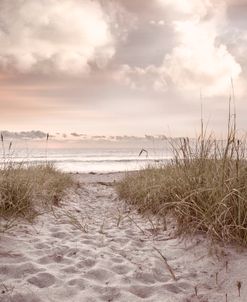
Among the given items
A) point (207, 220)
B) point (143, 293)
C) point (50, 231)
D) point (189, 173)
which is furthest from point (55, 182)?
point (143, 293)

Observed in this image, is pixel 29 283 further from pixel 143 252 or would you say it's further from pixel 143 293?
pixel 143 252

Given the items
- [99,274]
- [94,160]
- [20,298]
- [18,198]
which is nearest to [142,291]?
[99,274]

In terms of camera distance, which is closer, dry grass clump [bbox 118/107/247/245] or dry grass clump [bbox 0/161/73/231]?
dry grass clump [bbox 118/107/247/245]

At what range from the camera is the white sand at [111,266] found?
2.97 meters

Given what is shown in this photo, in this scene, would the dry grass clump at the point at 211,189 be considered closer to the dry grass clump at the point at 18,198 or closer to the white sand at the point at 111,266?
the white sand at the point at 111,266

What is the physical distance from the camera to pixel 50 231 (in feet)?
15.0

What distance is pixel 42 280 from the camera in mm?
3152

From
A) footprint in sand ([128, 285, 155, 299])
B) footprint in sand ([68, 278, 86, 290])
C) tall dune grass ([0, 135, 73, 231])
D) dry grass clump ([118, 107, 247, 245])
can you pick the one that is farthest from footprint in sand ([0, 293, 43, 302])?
dry grass clump ([118, 107, 247, 245])

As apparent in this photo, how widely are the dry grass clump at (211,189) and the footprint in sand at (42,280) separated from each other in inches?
54.8

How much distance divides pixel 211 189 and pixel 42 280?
5.59 ft

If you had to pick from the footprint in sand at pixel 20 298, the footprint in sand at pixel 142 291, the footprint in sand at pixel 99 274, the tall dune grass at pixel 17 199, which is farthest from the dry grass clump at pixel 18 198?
the footprint in sand at pixel 142 291

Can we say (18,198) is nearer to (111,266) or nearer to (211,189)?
(111,266)

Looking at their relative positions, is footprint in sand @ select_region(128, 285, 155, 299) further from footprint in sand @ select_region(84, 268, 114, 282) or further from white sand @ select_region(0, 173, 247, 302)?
footprint in sand @ select_region(84, 268, 114, 282)

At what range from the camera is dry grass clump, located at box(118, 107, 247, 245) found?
3.63 meters
